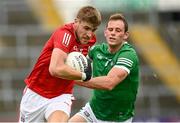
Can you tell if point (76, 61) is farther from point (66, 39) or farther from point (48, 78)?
point (48, 78)

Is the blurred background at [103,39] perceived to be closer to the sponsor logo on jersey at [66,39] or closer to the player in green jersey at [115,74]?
the player in green jersey at [115,74]

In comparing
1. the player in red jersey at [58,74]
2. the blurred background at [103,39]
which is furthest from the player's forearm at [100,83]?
the blurred background at [103,39]

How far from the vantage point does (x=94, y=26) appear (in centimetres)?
671

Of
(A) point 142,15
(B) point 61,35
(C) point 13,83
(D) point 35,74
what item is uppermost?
(B) point 61,35

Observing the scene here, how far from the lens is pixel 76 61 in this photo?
21.4 ft

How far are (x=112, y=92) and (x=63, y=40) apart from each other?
0.99 m

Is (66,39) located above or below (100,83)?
above

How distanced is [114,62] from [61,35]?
0.78 m

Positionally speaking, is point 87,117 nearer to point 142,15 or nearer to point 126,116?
point 126,116

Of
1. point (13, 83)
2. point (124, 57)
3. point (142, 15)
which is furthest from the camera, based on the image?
point (142, 15)

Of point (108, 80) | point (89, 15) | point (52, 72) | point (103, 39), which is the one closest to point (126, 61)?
point (108, 80)

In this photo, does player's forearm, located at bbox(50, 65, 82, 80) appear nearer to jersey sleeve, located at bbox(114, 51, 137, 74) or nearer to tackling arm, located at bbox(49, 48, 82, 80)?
tackling arm, located at bbox(49, 48, 82, 80)

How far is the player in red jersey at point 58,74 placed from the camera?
6516 mm

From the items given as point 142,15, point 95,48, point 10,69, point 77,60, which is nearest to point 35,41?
point 10,69
